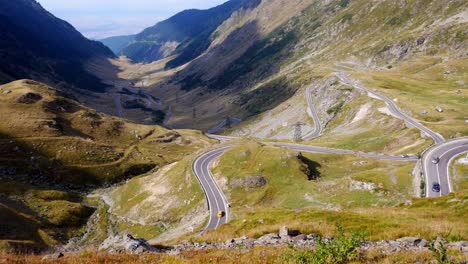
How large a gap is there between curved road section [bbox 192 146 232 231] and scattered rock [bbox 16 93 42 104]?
117124 millimetres

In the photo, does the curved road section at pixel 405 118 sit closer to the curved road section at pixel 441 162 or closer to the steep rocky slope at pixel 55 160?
the curved road section at pixel 441 162

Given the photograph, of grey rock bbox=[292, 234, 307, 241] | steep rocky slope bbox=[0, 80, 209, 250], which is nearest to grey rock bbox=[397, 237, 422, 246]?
grey rock bbox=[292, 234, 307, 241]

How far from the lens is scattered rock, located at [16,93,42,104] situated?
17649 cm

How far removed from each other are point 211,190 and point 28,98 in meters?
141

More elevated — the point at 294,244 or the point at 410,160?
the point at 294,244

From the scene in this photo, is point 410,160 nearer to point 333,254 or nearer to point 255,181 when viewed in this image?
point 255,181

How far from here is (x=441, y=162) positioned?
79.0 meters

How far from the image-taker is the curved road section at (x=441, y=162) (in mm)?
67137

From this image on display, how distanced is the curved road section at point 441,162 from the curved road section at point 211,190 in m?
47.3

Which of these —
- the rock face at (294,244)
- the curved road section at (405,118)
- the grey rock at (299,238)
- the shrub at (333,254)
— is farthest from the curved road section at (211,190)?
the curved road section at (405,118)

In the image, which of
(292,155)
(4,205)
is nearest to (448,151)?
(292,155)

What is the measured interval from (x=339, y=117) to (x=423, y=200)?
469ft

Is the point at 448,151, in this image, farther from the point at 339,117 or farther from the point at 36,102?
the point at 36,102

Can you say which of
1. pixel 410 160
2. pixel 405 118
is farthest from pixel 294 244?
pixel 405 118
